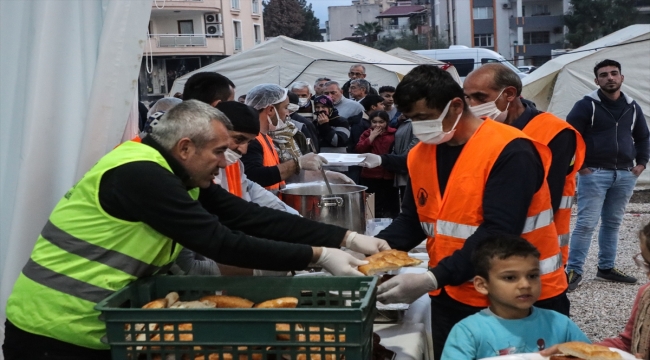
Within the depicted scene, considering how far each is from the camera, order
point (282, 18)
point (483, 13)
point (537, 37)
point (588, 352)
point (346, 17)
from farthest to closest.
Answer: point (346, 17)
point (282, 18)
point (483, 13)
point (537, 37)
point (588, 352)

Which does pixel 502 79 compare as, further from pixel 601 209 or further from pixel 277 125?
pixel 601 209

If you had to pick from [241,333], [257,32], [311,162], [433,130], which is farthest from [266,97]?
[257,32]

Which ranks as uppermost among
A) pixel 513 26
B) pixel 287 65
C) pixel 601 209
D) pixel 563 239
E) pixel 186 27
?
pixel 186 27

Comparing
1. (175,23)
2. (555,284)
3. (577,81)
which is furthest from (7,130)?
(175,23)

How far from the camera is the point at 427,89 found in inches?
110

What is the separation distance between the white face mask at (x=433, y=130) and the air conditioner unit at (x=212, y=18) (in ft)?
159

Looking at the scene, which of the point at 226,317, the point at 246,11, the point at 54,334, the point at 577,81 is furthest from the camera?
the point at 246,11

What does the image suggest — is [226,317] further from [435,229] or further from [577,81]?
[577,81]

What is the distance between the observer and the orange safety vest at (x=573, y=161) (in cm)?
332

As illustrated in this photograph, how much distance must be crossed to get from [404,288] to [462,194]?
1.32 feet

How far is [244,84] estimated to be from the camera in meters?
16.2

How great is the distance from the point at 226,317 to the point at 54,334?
2.17 feet

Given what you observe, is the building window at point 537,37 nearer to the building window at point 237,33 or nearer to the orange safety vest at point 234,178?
the building window at point 237,33

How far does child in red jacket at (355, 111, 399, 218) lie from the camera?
25.9 ft
